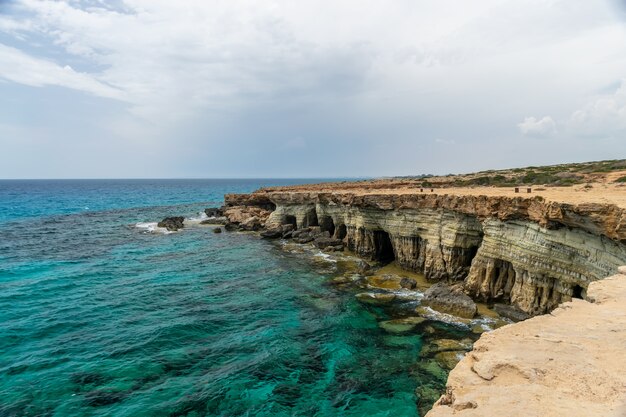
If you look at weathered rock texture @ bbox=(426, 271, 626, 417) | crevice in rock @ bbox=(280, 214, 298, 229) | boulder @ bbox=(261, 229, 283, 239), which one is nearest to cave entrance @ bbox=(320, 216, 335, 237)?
boulder @ bbox=(261, 229, 283, 239)

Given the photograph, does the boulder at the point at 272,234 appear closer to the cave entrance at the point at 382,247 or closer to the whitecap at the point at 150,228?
the whitecap at the point at 150,228

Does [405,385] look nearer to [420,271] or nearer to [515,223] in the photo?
[515,223]

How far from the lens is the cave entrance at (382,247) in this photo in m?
33.9

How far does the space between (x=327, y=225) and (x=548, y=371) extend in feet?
125

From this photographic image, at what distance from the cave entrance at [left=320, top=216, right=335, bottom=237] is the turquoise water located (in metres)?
11.7

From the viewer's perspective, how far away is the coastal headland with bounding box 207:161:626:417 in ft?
22.0

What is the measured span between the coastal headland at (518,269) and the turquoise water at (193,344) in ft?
19.2

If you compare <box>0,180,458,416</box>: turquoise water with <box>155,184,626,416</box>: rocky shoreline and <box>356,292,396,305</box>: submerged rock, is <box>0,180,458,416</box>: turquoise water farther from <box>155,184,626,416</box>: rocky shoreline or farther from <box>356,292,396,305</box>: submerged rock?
<box>155,184,626,416</box>: rocky shoreline

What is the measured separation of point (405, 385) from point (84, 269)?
1150 inches

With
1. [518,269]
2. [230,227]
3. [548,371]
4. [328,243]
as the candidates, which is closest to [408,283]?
[518,269]

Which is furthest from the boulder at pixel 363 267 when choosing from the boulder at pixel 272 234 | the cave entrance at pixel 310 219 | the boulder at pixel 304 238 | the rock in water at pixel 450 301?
the boulder at pixel 272 234

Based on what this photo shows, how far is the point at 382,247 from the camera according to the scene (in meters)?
34.3

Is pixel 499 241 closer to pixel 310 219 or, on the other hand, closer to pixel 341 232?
pixel 341 232

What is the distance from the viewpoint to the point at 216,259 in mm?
35812
